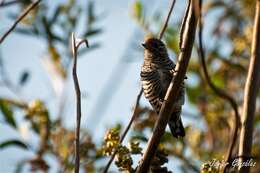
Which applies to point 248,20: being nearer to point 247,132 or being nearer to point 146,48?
point 146,48

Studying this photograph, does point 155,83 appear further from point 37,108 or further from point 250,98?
point 250,98

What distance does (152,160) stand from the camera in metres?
2.43

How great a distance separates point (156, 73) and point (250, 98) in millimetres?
2411

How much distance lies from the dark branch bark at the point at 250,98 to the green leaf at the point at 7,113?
2.03 metres

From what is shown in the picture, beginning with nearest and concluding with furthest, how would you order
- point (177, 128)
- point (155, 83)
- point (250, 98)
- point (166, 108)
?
point (166, 108) < point (250, 98) < point (177, 128) < point (155, 83)

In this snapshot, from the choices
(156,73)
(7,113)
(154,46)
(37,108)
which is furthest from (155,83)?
(7,113)

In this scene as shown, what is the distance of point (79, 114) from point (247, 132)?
0.66m

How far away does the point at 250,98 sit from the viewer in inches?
104

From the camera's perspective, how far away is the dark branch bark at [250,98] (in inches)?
100.0

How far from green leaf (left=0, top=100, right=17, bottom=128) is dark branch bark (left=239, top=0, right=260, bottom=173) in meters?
2.03

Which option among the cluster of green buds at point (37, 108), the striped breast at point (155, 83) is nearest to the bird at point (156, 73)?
→ the striped breast at point (155, 83)

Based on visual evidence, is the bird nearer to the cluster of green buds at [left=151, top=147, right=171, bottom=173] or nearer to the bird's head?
the bird's head

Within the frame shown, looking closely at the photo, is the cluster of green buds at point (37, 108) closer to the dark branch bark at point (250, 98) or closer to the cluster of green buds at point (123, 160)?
the cluster of green buds at point (123, 160)

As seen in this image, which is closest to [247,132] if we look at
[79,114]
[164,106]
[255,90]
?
[255,90]
